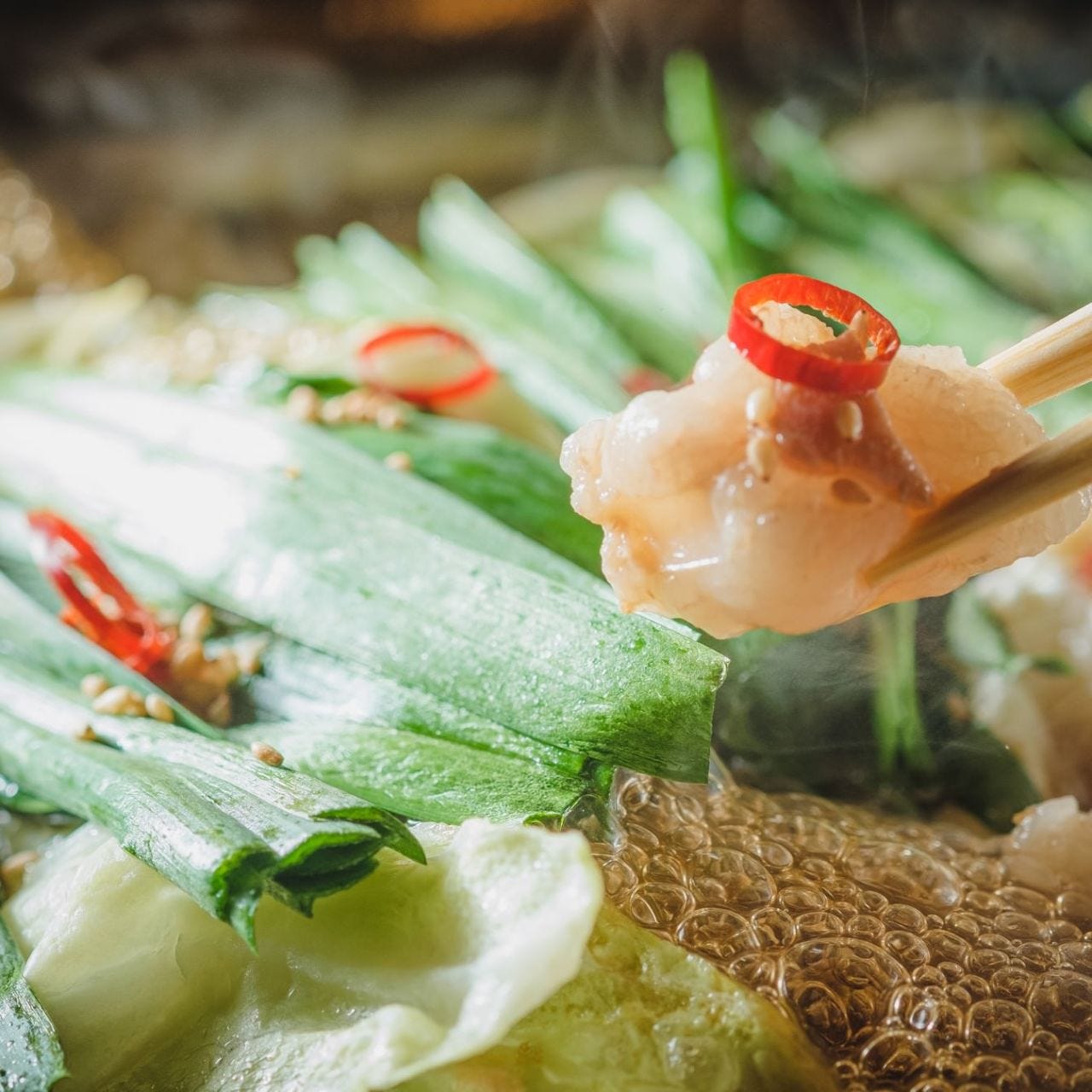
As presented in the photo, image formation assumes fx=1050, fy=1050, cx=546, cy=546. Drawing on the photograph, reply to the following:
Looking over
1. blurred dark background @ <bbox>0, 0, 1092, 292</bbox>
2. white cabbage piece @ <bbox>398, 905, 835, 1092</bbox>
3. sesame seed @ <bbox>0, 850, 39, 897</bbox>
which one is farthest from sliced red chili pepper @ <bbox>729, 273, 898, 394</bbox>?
blurred dark background @ <bbox>0, 0, 1092, 292</bbox>

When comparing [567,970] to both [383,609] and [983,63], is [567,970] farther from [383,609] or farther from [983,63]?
[983,63]

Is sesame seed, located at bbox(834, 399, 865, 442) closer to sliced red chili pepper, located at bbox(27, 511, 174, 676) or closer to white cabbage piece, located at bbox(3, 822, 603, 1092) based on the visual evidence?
white cabbage piece, located at bbox(3, 822, 603, 1092)

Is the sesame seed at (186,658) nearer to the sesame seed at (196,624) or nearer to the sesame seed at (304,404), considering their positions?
the sesame seed at (196,624)

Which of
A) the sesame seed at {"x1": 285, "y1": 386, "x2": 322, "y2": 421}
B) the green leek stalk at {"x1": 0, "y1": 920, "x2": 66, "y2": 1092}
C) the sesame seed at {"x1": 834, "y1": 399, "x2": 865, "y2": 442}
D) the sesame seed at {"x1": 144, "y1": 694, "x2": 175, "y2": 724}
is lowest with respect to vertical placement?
the green leek stalk at {"x1": 0, "y1": 920, "x2": 66, "y2": 1092}

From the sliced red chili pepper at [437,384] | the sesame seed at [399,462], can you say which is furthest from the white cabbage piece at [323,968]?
the sliced red chili pepper at [437,384]

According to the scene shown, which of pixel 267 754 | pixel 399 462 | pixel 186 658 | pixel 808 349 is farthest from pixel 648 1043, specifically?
pixel 399 462

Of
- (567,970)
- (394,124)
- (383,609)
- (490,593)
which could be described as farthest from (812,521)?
(394,124)
